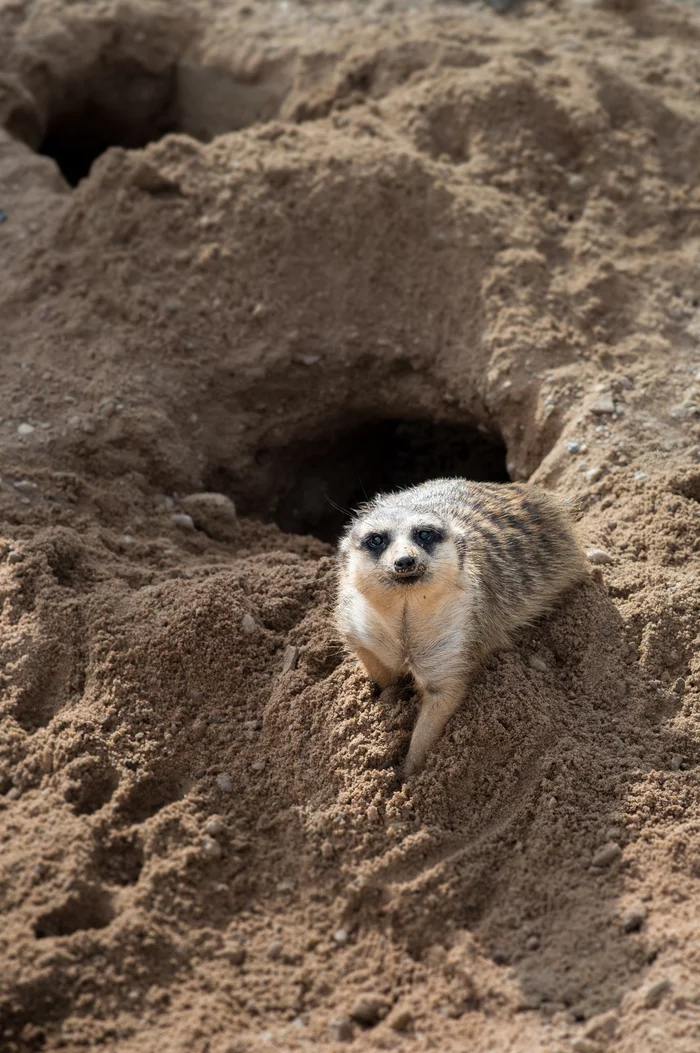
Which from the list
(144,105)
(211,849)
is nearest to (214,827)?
(211,849)

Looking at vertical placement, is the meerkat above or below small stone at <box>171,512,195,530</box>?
above

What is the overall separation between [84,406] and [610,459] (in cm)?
225

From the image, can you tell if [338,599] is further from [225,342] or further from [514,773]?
[225,342]

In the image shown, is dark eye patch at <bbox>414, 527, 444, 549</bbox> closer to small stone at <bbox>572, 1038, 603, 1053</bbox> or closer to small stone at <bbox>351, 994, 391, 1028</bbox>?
small stone at <bbox>351, 994, 391, 1028</bbox>

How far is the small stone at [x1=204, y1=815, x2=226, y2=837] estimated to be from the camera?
3.15 meters

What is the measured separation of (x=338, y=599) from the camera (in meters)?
3.70

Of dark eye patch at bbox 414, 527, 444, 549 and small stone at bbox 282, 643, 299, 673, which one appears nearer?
dark eye patch at bbox 414, 527, 444, 549

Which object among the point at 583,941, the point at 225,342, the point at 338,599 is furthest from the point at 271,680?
the point at 225,342

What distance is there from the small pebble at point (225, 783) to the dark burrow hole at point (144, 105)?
13.8 ft

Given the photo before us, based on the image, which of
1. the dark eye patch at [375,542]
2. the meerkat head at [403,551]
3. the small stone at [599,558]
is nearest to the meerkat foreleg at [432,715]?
the meerkat head at [403,551]

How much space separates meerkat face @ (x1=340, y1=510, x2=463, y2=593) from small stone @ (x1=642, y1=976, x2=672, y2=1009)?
127 centimetres

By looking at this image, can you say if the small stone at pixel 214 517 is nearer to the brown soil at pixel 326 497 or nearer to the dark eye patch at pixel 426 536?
the brown soil at pixel 326 497

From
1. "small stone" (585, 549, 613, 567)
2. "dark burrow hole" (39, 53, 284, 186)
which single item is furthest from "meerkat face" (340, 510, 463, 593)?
"dark burrow hole" (39, 53, 284, 186)

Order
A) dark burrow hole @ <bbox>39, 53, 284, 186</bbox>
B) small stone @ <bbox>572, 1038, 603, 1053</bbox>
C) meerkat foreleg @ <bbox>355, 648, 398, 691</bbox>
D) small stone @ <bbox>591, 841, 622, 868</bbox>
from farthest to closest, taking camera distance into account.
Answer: dark burrow hole @ <bbox>39, 53, 284, 186</bbox> < meerkat foreleg @ <bbox>355, 648, 398, 691</bbox> < small stone @ <bbox>591, 841, 622, 868</bbox> < small stone @ <bbox>572, 1038, 603, 1053</bbox>
